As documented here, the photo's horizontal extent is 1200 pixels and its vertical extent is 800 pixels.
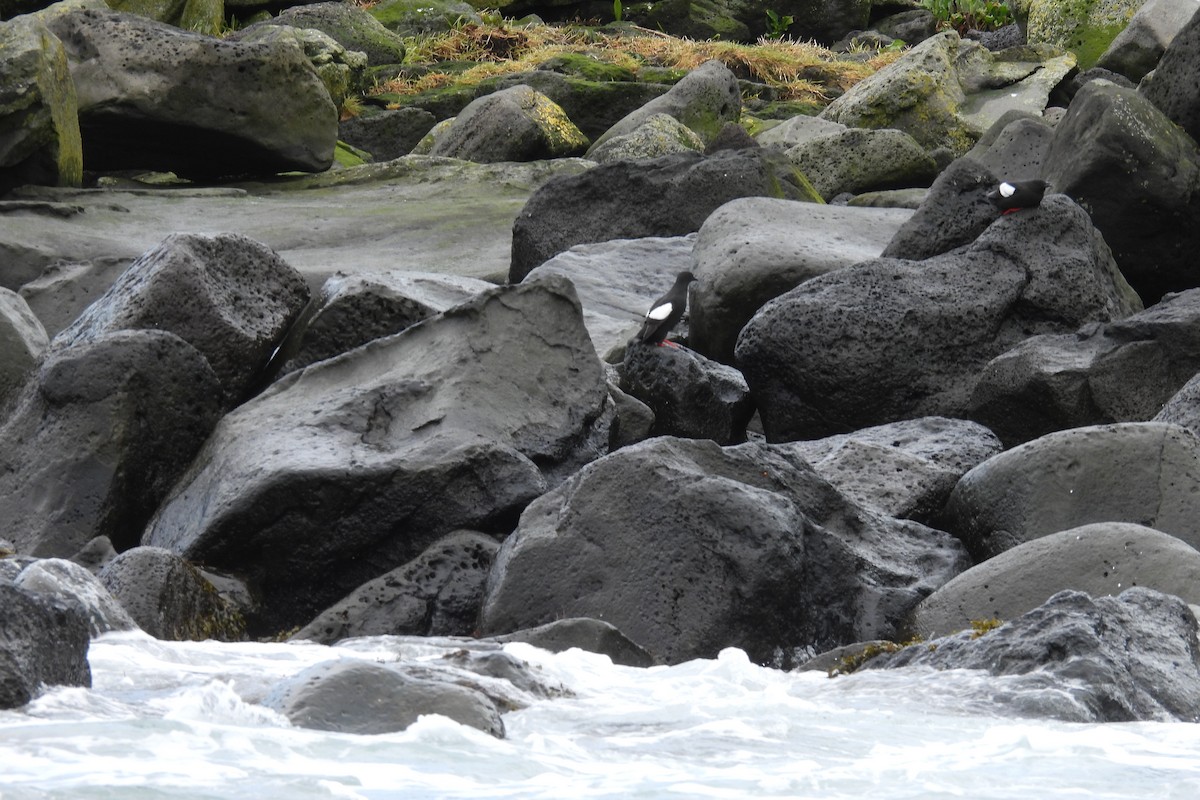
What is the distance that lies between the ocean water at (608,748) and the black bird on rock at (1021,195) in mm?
5451

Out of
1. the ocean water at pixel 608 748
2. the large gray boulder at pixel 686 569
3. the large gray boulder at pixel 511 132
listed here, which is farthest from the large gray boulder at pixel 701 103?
the ocean water at pixel 608 748

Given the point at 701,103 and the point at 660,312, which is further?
the point at 701,103

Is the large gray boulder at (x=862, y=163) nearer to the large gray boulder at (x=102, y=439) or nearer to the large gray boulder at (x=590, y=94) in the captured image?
the large gray boulder at (x=590, y=94)

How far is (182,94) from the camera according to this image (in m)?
15.0

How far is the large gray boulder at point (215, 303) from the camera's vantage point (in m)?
9.11

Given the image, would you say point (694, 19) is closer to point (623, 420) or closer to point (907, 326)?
point (907, 326)

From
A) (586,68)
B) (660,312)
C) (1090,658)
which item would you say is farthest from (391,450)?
(586,68)

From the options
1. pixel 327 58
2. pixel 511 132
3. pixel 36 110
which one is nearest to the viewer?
pixel 36 110

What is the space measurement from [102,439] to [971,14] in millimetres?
23572

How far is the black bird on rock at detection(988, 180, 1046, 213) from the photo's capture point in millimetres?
10344

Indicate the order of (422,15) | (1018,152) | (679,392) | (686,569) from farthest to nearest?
(422,15)
(1018,152)
(679,392)
(686,569)

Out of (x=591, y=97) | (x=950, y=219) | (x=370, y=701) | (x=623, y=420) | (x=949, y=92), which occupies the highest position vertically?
(x=950, y=219)

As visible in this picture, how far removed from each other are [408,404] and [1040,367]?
3.53 metres

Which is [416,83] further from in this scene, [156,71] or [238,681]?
[238,681]
